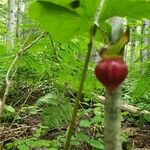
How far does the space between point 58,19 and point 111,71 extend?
241 millimetres

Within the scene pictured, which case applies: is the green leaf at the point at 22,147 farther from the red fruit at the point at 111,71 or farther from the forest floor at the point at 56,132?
the red fruit at the point at 111,71

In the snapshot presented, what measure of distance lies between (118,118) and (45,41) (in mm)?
1920

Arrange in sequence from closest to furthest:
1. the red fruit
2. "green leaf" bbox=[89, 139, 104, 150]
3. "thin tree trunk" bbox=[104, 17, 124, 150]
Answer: the red fruit
"thin tree trunk" bbox=[104, 17, 124, 150]
"green leaf" bbox=[89, 139, 104, 150]

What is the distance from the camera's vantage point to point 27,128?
2965 mm

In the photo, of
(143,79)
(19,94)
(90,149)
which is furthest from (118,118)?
(19,94)

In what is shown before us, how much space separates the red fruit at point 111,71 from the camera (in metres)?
0.60

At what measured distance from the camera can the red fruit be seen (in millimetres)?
604

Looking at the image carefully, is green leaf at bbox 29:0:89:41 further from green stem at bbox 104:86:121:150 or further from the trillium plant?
green stem at bbox 104:86:121:150

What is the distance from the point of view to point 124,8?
2.50 feet

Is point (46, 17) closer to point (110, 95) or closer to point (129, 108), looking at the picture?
point (110, 95)

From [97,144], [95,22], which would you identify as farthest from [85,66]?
[97,144]

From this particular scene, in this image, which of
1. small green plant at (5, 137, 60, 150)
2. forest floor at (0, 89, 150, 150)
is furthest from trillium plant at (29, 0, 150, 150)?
forest floor at (0, 89, 150, 150)

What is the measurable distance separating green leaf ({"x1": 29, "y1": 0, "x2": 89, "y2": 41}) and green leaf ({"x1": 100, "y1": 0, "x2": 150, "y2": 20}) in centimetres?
6

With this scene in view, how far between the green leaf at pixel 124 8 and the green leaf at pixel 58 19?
56 mm
